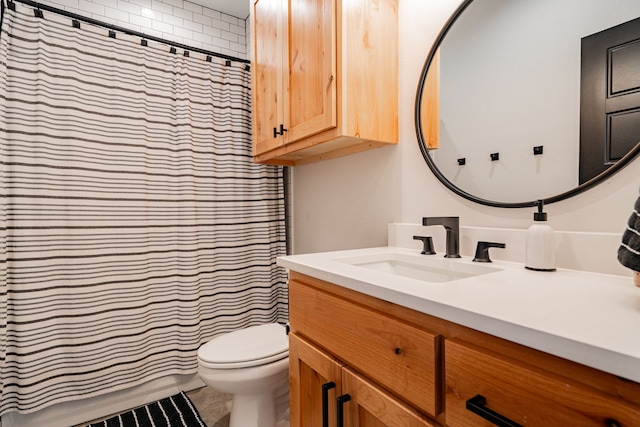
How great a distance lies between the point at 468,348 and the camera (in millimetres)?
532

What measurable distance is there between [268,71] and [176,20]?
100 centimetres

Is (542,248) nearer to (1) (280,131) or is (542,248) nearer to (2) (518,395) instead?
(2) (518,395)

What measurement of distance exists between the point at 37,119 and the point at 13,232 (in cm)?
55

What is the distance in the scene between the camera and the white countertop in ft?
1.30

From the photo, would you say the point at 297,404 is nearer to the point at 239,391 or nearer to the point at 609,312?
the point at 239,391

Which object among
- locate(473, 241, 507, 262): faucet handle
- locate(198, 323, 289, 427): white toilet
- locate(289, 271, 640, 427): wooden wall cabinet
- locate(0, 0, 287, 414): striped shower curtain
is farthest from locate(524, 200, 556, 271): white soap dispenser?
locate(0, 0, 287, 414): striped shower curtain

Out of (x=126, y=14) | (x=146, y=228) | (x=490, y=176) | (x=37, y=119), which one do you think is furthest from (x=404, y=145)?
(x=126, y=14)

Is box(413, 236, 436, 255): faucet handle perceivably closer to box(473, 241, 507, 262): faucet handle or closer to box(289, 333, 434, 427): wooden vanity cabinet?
box(473, 241, 507, 262): faucet handle

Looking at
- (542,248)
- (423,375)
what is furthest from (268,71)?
(423,375)

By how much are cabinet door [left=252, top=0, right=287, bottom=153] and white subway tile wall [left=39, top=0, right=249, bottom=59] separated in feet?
2.17

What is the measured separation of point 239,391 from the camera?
1355 millimetres

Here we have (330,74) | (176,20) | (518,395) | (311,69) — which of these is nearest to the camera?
(518,395)

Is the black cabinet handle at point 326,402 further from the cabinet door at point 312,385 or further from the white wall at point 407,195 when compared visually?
the white wall at point 407,195

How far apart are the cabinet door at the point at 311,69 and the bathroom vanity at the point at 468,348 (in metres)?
0.62
